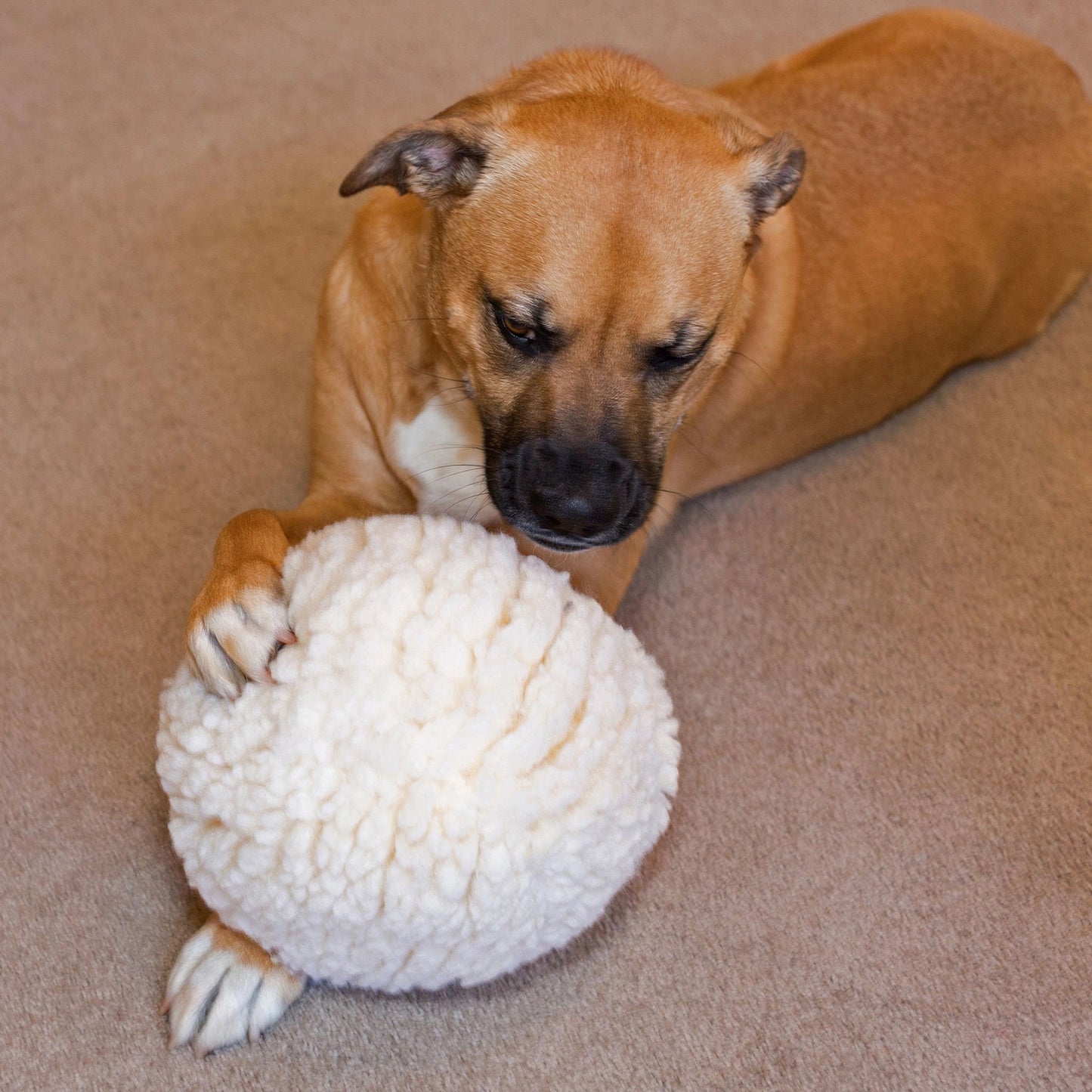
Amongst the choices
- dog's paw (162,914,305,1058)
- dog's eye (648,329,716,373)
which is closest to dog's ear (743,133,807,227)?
dog's eye (648,329,716,373)

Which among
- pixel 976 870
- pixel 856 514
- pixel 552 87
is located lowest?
pixel 976 870

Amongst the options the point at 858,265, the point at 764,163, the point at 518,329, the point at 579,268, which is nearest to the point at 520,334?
the point at 518,329

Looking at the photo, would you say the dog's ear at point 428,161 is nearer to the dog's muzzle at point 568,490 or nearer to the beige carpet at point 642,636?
the dog's muzzle at point 568,490

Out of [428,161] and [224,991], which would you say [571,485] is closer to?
[428,161]

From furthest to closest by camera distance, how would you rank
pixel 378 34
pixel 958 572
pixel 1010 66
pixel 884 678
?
1. pixel 378 34
2. pixel 1010 66
3. pixel 958 572
4. pixel 884 678

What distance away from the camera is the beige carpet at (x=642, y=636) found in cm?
161

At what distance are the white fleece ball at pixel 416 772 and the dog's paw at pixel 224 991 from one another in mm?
73

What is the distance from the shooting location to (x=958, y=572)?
225cm

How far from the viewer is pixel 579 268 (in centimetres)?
156

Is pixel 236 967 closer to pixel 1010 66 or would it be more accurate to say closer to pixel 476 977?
pixel 476 977

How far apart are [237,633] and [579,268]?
26.2 inches

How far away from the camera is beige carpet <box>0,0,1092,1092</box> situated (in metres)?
1.61

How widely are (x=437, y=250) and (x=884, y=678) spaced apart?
1087 mm

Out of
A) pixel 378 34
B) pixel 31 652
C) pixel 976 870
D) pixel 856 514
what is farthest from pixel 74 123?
pixel 976 870
